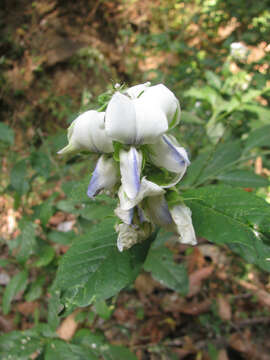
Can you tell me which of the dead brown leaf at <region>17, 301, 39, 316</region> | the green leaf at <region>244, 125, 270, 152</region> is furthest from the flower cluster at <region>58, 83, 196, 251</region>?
the dead brown leaf at <region>17, 301, 39, 316</region>

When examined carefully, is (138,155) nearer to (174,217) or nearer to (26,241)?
(174,217)

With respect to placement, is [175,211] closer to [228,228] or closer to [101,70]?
[228,228]

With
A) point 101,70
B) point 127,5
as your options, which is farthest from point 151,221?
point 127,5

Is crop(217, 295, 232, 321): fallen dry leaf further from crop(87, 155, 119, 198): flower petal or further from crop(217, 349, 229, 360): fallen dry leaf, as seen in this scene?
crop(87, 155, 119, 198): flower petal

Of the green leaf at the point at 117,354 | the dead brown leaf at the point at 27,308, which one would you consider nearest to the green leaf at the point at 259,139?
the green leaf at the point at 117,354

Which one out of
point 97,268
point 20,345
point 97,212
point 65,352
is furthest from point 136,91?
point 20,345

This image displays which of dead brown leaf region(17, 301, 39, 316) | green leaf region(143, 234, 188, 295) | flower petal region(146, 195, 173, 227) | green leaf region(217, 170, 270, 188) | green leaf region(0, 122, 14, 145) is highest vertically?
flower petal region(146, 195, 173, 227)
